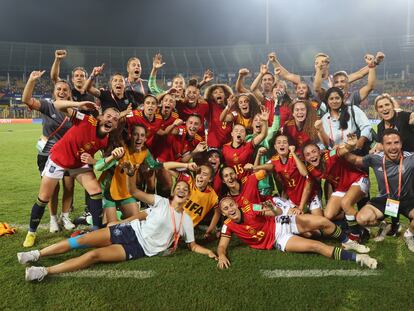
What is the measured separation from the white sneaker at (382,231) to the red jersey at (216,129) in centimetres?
252

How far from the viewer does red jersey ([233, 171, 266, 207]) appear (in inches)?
179

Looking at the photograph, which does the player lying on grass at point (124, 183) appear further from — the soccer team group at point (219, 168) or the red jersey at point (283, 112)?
the red jersey at point (283, 112)

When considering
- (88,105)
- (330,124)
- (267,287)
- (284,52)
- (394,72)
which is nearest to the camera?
(267,287)

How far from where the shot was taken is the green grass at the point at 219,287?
2977 millimetres

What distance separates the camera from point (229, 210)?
13.4 feet

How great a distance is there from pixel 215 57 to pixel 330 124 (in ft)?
161

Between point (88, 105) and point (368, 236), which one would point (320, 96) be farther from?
point (88, 105)

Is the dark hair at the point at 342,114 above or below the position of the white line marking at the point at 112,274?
above

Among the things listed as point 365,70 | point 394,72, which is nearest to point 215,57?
point 394,72

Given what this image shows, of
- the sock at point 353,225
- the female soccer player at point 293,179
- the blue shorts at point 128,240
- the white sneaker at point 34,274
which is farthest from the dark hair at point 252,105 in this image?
the white sneaker at point 34,274

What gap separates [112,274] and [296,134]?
3.11m

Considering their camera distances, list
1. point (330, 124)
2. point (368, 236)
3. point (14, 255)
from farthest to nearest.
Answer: point (330, 124)
point (368, 236)
point (14, 255)

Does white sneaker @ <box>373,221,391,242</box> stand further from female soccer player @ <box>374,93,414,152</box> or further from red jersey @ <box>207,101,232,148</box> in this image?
red jersey @ <box>207,101,232,148</box>

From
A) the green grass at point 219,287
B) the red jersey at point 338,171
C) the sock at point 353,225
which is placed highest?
the red jersey at point 338,171
